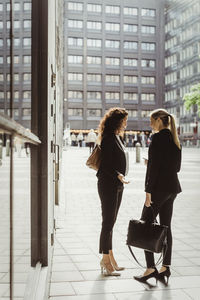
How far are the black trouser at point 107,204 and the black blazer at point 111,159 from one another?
7 cm

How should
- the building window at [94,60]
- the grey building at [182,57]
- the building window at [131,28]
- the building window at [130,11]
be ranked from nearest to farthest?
the grey building at [182,57] → the building window at [94,60] → the building window at [131,28] → the building window at [130,11]

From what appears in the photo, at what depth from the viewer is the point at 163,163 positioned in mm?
4520

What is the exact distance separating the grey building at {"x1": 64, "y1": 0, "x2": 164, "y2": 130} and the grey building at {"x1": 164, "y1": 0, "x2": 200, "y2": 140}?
2.05m

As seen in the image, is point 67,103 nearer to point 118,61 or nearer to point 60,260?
point 118,61

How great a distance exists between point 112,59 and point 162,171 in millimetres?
91412

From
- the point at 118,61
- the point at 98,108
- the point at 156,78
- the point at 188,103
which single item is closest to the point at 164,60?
the point at 156,78

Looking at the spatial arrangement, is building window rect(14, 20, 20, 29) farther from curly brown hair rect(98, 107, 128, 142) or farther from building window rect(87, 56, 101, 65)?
building window rect(87, 56, 101, 65)

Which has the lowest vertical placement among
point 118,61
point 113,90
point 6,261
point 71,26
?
point 6,261

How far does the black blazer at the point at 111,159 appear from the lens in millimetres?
4840

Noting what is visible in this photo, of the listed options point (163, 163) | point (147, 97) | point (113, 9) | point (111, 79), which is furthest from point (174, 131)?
point (113, 9)

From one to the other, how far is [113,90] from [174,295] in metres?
90.9

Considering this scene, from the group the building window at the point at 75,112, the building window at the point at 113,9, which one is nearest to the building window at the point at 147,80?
the building window at the point at 113,9

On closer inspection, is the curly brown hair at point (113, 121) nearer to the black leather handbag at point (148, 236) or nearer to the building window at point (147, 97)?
the black leather handbag at point (148, 236)

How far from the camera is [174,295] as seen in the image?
13.6ft
